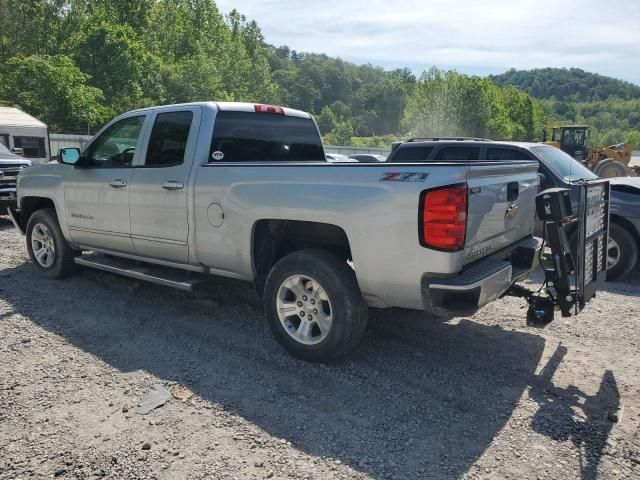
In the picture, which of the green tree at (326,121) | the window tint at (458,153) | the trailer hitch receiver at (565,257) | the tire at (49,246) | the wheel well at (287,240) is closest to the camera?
the trailer hitch receiver at (565,257)

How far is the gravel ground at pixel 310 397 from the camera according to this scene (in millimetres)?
2891

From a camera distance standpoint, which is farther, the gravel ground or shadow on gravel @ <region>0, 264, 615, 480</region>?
shadow on gravel @ <region>0, 264, 615, 480</region>

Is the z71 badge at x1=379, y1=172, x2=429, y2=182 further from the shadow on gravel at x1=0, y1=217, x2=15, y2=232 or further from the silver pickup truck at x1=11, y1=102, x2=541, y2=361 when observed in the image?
the shadow on gravel at x1=0, y1=217, x2=15, y2=232

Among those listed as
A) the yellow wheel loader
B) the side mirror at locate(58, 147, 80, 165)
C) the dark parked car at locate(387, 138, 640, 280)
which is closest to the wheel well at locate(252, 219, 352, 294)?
the side mirror at locate(58, 147, 80, 165)

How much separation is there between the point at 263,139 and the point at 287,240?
1329 millimetres

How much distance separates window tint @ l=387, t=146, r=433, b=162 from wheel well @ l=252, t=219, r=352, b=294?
13.5ft

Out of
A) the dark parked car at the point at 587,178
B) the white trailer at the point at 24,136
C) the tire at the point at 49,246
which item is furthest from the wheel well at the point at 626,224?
the white trailer at the point at 24,136

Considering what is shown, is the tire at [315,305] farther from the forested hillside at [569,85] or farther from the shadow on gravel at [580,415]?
the forested hillside at [569,85]

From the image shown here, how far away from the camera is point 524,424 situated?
3.26 m

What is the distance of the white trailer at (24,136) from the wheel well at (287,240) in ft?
39.5

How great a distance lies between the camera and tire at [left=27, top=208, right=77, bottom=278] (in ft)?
20.5

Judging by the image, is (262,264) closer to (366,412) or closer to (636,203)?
(366,412)

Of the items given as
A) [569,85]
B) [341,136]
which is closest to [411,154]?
[341,136]

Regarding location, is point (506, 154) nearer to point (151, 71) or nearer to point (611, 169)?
point (611, 169)
